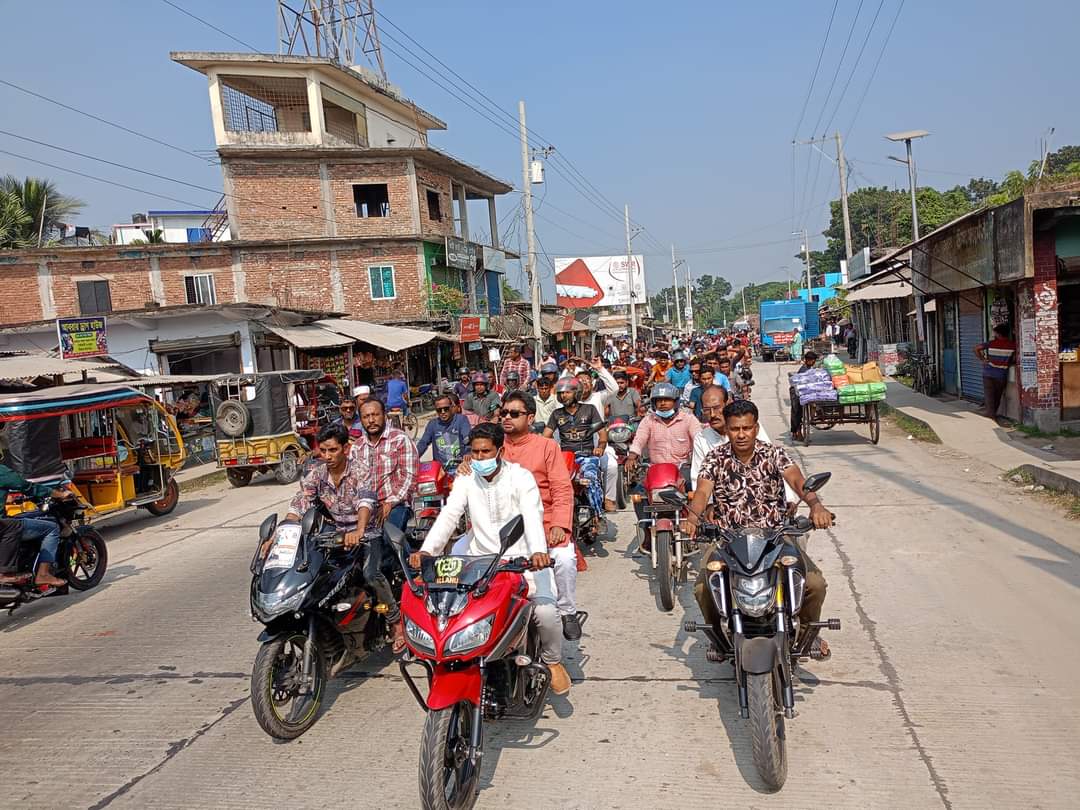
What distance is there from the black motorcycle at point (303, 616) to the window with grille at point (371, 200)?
31.5 metres

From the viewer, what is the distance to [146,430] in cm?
1421

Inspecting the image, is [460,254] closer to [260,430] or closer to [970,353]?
[260,430]

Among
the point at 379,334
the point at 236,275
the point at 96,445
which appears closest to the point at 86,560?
the point at 96,445

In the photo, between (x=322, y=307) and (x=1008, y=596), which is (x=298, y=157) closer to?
(x=322, y=307)

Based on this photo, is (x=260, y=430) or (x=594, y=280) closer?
(x=260, y=430)

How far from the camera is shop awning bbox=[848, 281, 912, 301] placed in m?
26.1

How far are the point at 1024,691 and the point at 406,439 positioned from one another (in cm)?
436

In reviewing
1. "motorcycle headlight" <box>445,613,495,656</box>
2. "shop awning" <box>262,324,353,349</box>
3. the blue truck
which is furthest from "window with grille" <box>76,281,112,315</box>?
the blue truck

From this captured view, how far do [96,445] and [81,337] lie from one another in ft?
15.0

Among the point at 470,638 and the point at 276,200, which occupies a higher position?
the point at 276,200

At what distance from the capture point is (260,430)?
610 inches

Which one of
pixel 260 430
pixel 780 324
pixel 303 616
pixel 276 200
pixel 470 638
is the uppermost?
pixel 276 200

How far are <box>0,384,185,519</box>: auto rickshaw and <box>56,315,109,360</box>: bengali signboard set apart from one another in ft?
9.59

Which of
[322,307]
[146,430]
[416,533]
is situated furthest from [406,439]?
[322,307]
